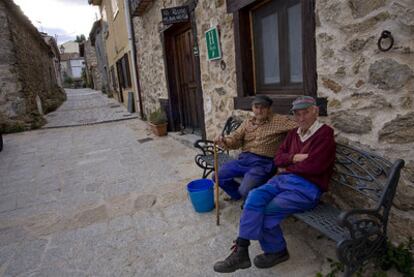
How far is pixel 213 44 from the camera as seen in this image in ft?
12.3

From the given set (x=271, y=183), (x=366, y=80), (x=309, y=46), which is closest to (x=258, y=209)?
(x=271, y=183)

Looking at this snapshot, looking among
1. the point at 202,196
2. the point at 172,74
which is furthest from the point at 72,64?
the point at 202,196

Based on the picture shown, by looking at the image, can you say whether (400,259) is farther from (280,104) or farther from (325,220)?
(280,104)

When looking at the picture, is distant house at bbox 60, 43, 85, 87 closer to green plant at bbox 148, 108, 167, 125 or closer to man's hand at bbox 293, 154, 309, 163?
green plant at bbox 148, 108, 167, 125

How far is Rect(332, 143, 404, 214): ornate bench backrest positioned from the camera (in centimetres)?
161

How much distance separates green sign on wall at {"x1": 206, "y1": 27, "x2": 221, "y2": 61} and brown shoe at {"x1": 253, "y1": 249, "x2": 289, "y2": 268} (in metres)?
2.50

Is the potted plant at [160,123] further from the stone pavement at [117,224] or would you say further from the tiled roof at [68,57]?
the tiled roof at [68,57]

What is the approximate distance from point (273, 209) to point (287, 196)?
0.42 feet

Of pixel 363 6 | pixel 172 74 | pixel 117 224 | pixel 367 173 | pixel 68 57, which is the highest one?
pixel 68 57

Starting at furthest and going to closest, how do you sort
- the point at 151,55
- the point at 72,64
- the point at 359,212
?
1. the point at 72,64
2. the point at 151,55
3. the point at 359,212

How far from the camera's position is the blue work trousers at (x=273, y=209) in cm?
191

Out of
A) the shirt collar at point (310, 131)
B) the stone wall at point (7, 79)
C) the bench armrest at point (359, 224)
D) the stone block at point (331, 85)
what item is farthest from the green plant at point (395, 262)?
the stone wall at point (7, 79)

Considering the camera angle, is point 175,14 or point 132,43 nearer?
point 175,14

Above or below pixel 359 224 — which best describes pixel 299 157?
above
